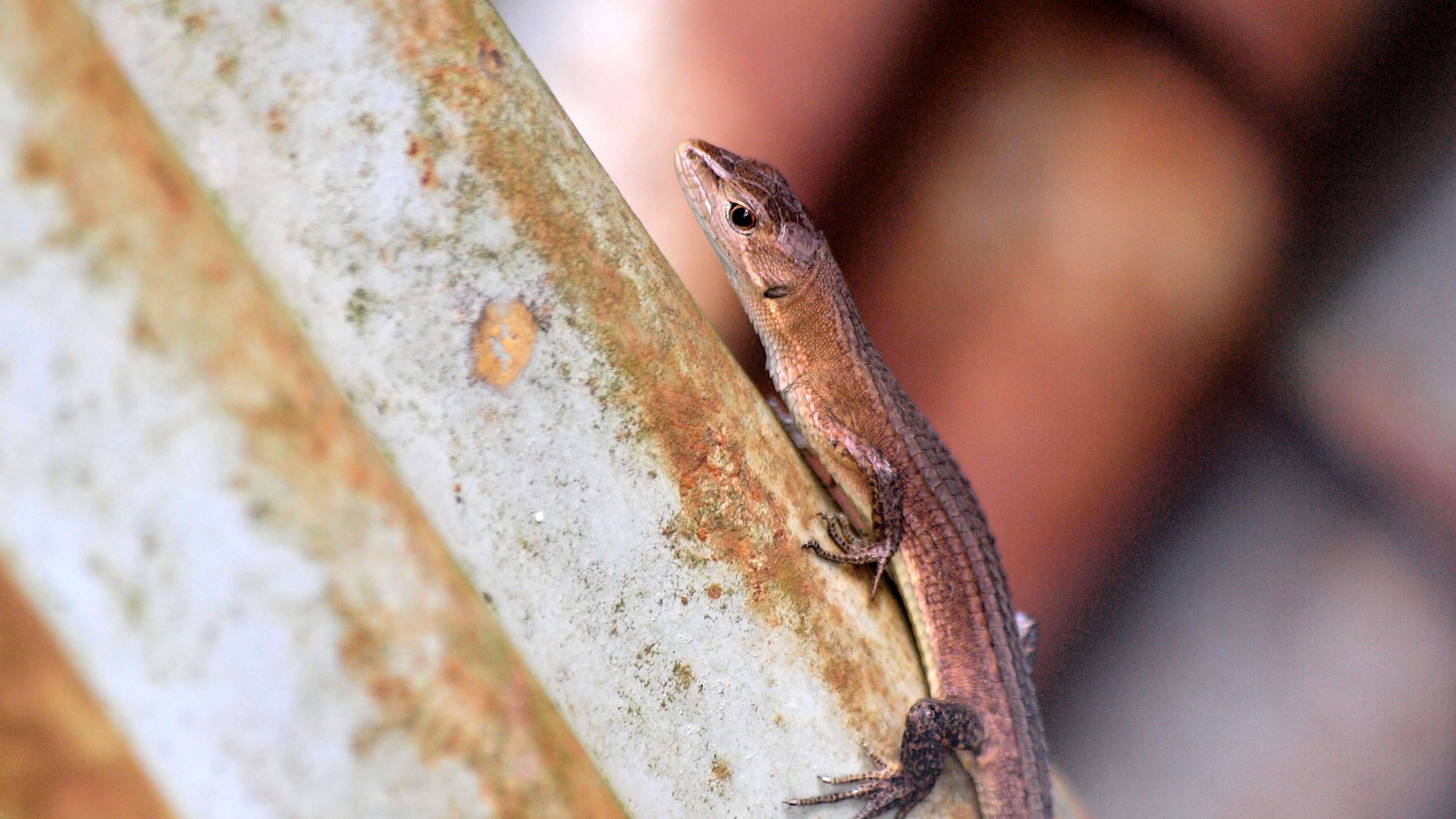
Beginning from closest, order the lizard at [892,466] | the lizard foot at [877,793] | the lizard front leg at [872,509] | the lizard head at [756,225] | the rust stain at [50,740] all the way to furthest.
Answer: the rust stain at [50,740], the lizard foot at [877,793], the lizard front leg at [872,509], the lizard at [892,466], the lizard head at [756,225]

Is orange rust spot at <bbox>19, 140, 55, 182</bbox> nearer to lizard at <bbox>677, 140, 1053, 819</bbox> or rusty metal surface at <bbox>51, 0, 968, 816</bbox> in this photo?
rusty metal surface at <bbox>51, 0, 968, 816</bbox>

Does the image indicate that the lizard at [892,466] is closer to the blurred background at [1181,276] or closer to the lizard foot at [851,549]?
the lizard foot at [851,549]

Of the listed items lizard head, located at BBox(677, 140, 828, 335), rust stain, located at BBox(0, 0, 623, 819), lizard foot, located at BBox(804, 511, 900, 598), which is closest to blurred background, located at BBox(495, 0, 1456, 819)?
lizard head, located at BBox(677, 140, 828, 335)

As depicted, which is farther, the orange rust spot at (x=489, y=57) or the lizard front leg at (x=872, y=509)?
the lizard front leg at (x=872, y=509)

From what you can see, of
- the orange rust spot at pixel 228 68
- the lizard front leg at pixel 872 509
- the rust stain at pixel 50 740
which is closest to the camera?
the rust stain at pixel 50 740

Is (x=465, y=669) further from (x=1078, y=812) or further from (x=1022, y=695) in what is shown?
(x=1078, y=812)

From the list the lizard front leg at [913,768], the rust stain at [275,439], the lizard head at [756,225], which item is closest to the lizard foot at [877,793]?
the lizard front leg at [913,768]
